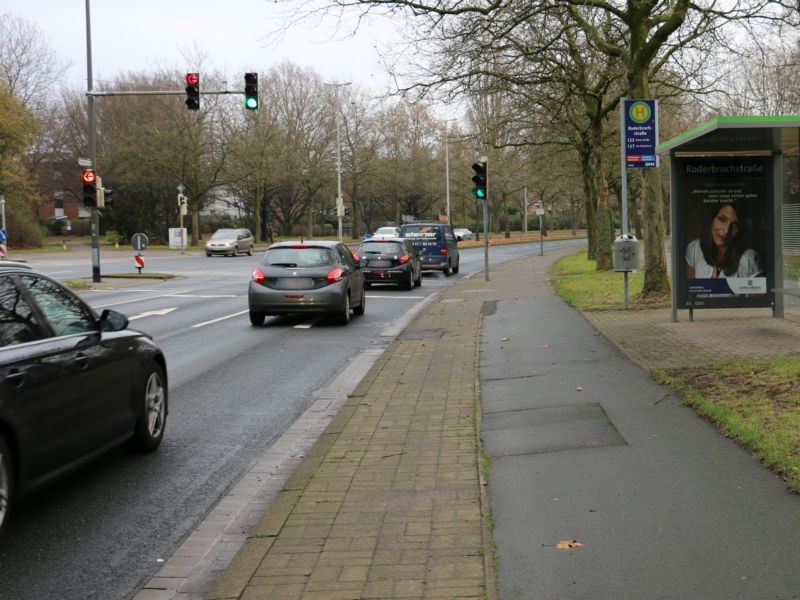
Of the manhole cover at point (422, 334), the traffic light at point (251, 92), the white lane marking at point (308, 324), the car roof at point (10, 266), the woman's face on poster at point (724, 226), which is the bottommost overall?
the manhole cover at point (422, 334)

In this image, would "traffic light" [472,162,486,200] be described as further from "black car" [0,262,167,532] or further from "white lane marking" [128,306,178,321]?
"black car" [0,262,167,532]

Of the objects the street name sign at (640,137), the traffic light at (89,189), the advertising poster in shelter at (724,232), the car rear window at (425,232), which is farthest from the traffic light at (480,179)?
the advertising poster in shelter at (724,232)

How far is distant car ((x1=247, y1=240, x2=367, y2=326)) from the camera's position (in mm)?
16016

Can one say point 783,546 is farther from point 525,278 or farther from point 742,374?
point 525,278

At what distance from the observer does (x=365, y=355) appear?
12508 millimetres

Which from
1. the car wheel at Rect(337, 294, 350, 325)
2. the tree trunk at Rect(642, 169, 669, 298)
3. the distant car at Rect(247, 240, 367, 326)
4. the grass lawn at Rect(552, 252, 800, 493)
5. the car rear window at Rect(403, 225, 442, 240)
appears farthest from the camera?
the car rear window at Rect(403, 225, 442, 240)

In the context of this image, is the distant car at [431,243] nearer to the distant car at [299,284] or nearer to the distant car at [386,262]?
the distant car at [386,262]

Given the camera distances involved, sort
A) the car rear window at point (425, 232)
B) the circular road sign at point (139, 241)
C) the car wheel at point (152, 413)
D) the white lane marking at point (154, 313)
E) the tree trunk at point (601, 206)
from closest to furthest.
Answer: the car wheel at point (152, 413), the white lane marking at point (154, 313), the tree trunk at point (601, 206), the car rear window at point (425, 232), the circular road sign at point (139, 241)

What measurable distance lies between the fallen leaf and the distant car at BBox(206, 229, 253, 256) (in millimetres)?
47415

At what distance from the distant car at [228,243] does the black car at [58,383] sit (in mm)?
44720

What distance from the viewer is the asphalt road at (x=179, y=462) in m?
4.59

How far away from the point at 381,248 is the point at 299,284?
376 inches

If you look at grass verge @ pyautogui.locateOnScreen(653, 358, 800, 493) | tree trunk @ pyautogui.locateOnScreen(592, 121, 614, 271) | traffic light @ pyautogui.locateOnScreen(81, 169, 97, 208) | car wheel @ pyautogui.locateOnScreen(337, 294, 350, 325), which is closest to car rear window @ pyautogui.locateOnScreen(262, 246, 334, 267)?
car wheel @ pyautogui.locateOnScreen(337, 294, 350, 325)

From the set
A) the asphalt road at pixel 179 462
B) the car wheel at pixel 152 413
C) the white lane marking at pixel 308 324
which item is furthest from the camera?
the white lane marking at pixel 308 324
